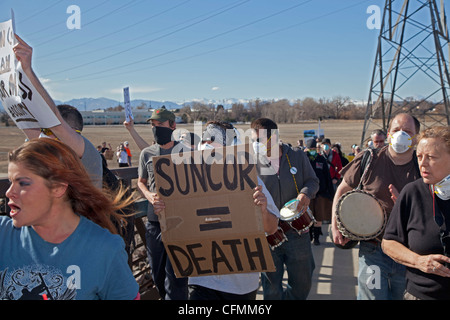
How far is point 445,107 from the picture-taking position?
18.9m

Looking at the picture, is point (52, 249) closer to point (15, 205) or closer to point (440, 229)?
point (15, 205)

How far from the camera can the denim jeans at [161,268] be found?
424 centimetres

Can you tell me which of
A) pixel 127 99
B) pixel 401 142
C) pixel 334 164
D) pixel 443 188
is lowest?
pixel 334 164

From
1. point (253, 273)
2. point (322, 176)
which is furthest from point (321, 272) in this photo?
point (253, 273)

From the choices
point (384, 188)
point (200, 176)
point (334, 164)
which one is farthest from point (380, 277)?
point (334, 164)

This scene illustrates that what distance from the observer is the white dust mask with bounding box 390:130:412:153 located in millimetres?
3702

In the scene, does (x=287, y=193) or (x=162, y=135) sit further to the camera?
(x=162, y=135)

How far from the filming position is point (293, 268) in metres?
4.16

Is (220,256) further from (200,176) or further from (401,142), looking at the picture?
(401,142)

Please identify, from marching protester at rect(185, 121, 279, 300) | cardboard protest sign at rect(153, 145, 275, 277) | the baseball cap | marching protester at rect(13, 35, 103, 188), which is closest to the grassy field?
the baseball cap

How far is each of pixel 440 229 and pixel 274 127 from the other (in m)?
2.09

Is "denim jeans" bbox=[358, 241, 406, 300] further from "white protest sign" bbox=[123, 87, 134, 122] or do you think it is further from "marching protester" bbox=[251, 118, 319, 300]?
"white protest sign" bbox=[123, 87, 134, 122]

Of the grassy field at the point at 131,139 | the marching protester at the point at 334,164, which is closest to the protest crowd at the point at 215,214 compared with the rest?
the marching protester at the point at 334,164

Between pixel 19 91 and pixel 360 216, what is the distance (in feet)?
9.15
